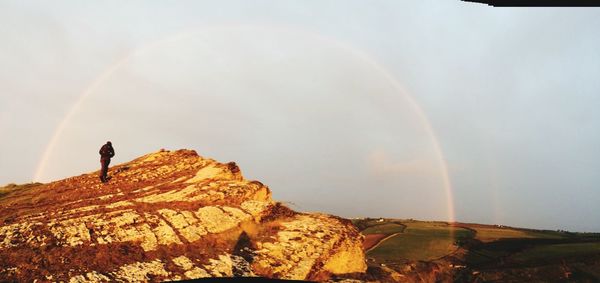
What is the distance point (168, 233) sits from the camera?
18.2 metres

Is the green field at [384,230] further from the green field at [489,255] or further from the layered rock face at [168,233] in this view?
the layered rock face at [168,233]

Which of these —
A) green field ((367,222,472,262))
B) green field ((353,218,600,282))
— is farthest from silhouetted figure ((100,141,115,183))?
green field ((367,222,472,262))

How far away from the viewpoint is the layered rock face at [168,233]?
49.8ft

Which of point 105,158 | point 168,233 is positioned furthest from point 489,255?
point 168,233

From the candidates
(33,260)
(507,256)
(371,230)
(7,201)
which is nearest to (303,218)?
(33,260)

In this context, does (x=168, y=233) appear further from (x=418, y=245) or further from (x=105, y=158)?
(x=418, y=245)

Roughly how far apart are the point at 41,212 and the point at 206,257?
415 inches

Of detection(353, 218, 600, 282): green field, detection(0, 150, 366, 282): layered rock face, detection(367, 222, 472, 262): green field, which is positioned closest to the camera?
detection(0, 150, 366, 282): layered rock face

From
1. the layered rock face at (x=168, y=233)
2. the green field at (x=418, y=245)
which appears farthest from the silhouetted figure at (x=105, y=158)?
the green field at (x=418, y=245)

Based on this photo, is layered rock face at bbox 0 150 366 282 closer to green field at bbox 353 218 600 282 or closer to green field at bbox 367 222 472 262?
green field at bbox 353 218 600 282

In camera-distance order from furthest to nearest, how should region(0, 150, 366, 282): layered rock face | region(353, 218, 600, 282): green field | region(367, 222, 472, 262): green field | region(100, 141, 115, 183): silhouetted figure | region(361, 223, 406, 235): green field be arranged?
region(361, 223, 406, 235): green field
region(367, 222, 472, 262): green field
region(353, 218, 600, 282): green field
region(100, 141, 115, 183): silhouetted figure
region(0, 150, 366, 282): layered rock face

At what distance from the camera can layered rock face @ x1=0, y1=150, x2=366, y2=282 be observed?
1516cm

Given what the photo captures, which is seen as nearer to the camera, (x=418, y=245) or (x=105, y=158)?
(x=105, y=158)

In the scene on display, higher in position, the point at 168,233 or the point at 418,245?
the point at 168,233
